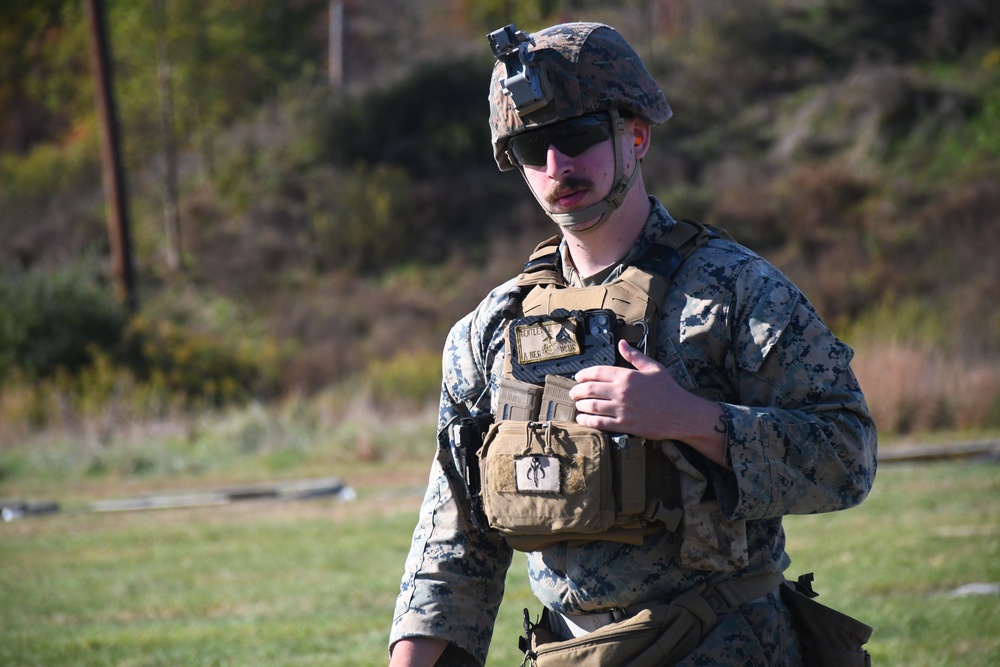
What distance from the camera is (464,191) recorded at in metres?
35.5

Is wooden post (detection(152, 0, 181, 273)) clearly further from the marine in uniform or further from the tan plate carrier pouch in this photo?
the tan plate carrier pouch

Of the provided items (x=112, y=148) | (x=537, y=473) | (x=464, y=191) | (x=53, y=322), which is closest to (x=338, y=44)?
(x=464, y=191)

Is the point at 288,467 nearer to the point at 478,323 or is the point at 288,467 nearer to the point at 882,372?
the point at 882,372

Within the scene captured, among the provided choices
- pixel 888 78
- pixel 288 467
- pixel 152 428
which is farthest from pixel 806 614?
pixel 888 78

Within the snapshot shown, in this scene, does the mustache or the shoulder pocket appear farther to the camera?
the mustache

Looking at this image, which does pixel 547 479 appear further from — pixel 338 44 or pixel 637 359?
Result: pixel 338 44

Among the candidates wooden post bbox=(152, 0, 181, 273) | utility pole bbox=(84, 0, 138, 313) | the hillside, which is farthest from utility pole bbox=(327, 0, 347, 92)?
utility pole bbox=(84, 0, 138, 313)

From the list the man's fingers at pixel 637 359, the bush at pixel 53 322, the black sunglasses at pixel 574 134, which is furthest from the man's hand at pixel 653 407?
the bush at pixel 53 322

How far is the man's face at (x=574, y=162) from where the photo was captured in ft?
8.11

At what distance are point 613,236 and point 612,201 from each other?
0.29ft

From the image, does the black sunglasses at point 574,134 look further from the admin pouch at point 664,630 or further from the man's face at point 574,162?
the admin pouch at point 664,630

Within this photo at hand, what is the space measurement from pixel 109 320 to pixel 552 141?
2105cm

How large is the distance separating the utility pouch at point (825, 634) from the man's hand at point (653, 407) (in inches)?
16.9

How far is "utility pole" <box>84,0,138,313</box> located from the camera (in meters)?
23.2
